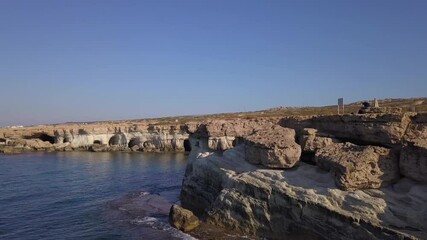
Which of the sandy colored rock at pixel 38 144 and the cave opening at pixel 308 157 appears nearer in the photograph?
the cave opening at pixel 308 157

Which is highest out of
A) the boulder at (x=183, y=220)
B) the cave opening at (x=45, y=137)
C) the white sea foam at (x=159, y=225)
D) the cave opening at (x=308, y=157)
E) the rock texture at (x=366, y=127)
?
the rock texture at (x=366, y=127)

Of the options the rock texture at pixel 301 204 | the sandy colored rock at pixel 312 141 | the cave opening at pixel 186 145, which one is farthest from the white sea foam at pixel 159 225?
the cave opening at pixel 186 145

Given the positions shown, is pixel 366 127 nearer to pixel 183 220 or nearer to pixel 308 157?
pixel 308 157

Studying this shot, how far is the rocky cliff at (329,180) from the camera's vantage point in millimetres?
15930

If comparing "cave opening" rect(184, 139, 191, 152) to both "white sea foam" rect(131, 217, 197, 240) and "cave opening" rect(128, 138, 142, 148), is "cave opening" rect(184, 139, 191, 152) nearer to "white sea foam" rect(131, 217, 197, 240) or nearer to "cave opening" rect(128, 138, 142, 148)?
"cave opening" rect(128, 138, 142, 148)

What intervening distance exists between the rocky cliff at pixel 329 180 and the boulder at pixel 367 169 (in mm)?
43

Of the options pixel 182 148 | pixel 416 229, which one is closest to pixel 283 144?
pixel 416 229

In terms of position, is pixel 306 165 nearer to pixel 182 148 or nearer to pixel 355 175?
pixel 355 175

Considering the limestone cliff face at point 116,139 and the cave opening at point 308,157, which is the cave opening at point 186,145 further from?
the cave opening at point 308,157

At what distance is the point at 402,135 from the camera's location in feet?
57.9

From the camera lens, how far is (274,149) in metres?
21.3

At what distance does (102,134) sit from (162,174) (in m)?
37.6

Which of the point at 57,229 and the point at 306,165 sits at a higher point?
the point at 306,165

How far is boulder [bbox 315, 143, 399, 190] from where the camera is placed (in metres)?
17.1
